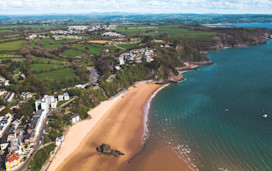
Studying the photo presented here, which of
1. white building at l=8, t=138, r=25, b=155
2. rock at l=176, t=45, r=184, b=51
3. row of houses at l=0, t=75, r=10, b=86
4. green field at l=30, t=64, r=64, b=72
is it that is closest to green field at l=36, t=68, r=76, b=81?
green field at l=30, t=64, r=64, b=72

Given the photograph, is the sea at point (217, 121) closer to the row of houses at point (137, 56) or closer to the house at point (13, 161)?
the row of houses at point (137, 56)

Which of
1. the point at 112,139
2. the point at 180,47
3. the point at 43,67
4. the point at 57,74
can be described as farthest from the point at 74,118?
the point at 180,47

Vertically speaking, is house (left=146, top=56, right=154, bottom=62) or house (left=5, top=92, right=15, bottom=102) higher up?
house (left=146, top=56, right=154, bottom=62)

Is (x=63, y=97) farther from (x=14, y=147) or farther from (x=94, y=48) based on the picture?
(x=94, y=48)

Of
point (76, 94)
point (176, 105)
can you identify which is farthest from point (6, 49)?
point (176, 105)

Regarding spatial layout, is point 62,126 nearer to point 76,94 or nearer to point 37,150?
point 37,150

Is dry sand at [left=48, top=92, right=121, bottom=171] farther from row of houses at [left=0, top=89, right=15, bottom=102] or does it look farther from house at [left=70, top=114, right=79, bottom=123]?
row of houses at [left=0, top=89, right=15, bottom=102]

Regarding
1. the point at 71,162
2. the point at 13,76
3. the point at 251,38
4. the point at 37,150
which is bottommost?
the point at 71,162
